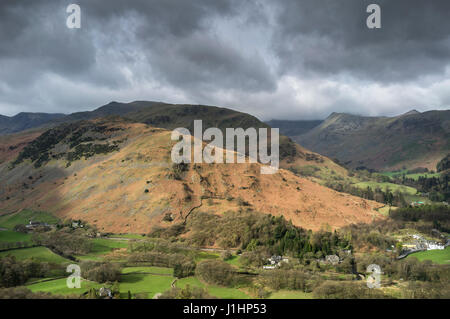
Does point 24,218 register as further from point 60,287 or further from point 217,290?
point 217,290

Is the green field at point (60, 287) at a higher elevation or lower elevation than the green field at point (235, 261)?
higher

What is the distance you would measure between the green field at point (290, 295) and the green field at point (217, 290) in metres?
5.27

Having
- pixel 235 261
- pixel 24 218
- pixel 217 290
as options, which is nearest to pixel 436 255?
pixel 235 261

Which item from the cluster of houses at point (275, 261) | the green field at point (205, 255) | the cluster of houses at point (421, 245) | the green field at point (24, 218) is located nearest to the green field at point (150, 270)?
the green field at point (205, 255)

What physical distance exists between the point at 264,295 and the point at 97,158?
116830 mm

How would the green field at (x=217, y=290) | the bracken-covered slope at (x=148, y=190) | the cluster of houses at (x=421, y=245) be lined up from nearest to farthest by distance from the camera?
the green field at (x=217, y=290) < the cluster of houses at (x=421, y=245) < the bracken-covered slope at (x=148, y=190)

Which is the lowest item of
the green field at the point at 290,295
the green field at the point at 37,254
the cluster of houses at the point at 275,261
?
the green field at the point at 290,295

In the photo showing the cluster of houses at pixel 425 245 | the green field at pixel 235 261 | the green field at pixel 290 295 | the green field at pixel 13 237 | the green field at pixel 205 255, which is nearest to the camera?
the green field at pixel 290 295

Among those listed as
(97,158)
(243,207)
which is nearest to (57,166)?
(97,158)

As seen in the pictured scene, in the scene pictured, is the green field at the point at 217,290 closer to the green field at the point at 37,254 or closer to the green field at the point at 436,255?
the green field at the point at 37,254

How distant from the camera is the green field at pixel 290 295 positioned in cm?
5163

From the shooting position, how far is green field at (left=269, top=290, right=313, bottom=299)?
5163 cm
